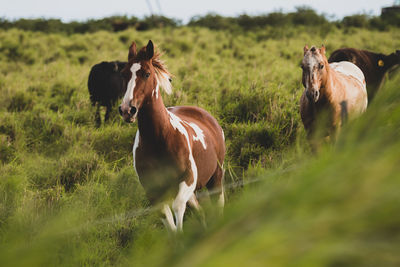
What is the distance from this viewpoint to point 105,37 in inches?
627

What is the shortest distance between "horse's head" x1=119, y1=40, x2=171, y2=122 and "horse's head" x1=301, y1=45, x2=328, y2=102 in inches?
66.7

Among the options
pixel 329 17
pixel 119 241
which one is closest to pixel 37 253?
pixel 119 241

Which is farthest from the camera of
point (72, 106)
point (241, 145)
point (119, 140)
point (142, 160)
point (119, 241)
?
point (72, 106)

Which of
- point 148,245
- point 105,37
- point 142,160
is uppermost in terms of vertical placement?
point 105,37

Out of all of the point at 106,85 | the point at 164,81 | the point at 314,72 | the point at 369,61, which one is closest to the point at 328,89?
the point at 314,72

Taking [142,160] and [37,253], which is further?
[142,160]

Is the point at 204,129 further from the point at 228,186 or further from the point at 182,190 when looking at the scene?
the point at 182,190

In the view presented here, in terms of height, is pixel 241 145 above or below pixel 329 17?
below

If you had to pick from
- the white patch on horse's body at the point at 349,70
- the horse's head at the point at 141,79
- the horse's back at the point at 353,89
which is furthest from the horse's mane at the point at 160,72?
the white patch on horse's body at the point at 349,70

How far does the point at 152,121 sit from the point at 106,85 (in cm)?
426

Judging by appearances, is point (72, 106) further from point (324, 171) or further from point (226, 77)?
point (324, 171)

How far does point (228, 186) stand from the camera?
305 centimetres

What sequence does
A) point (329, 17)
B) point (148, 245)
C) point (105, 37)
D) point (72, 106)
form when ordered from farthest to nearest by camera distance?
point (329, 17), point (105, 37), point (72, 106), point (148, 245)

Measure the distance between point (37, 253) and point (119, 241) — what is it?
220 cm
